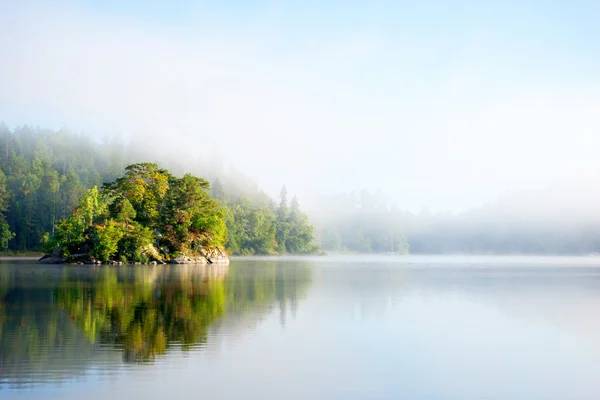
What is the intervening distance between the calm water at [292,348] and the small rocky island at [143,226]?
172ft

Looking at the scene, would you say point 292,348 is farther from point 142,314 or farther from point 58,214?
point 58,214

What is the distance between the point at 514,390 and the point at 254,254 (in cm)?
15683

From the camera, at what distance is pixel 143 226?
90.7 m

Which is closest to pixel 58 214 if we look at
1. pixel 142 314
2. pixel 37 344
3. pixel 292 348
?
pixel 142 314

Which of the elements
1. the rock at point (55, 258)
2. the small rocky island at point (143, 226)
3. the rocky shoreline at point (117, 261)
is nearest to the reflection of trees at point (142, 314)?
the small rocky island at point (143, 226)

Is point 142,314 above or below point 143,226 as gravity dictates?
below

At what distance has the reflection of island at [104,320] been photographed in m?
15.1

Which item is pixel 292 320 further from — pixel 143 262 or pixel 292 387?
pixel 143 262

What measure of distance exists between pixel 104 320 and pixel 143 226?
232ft

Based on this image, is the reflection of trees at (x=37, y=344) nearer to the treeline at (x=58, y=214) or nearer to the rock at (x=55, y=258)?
the rock at (x=55, y=258)

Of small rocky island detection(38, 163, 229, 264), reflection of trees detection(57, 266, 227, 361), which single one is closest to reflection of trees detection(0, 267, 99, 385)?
reflection of trees detection(57, 266, 227, 361)

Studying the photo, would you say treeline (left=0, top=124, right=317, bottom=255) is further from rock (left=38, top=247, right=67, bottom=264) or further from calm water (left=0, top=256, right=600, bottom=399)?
calm water (left=0, top=256, right=600, bottom=399)

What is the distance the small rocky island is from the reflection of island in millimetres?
46141

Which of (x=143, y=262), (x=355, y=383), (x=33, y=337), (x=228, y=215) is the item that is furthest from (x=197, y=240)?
(x=355, y=383)
